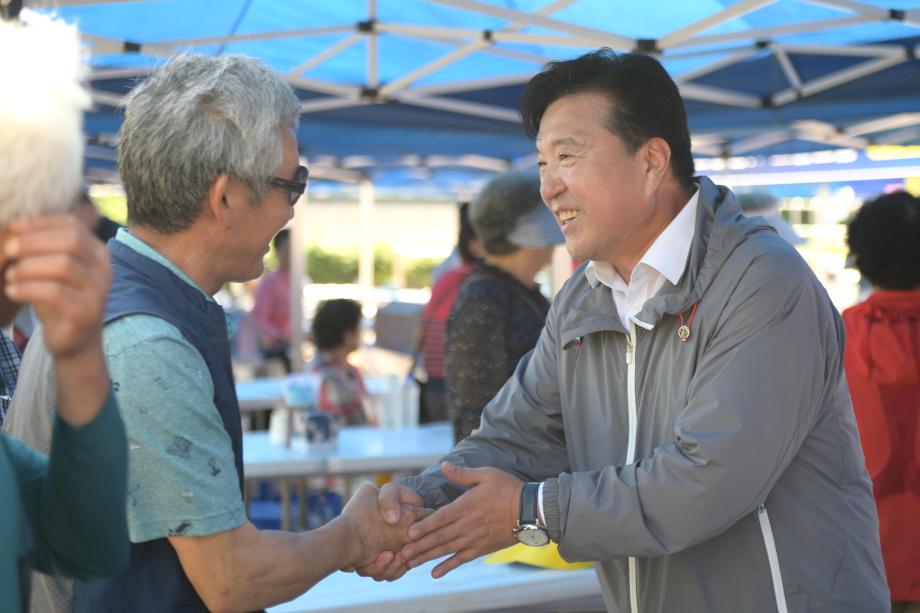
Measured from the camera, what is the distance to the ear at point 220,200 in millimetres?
1912

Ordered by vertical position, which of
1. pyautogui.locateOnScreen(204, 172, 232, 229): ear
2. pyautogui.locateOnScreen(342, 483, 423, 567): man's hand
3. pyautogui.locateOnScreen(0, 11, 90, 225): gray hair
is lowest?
pyautogui.locateOnScreen(342, 483, 423, 567): man's hand

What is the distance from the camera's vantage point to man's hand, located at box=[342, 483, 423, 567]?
2314mm

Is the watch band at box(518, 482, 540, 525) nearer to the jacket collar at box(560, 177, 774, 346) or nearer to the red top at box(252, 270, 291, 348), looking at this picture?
the jacket collar at box(560, 177, 774, 346)

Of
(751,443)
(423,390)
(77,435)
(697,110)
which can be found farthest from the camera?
(697,110)

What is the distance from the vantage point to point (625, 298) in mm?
2389

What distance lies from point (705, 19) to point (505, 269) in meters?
2.47

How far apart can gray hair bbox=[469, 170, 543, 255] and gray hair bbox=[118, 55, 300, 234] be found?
229cm

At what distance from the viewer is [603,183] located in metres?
2.36

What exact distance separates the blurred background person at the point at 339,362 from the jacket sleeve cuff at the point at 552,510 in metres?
3.84

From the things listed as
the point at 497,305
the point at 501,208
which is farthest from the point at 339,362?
the point at 497,305

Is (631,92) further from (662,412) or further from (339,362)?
(339,362)

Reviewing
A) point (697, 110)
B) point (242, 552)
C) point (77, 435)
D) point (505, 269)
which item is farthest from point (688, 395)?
point (697, 110)

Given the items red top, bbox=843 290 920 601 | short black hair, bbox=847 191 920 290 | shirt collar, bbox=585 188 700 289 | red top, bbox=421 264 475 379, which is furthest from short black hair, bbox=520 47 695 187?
red top, bbox=421 264 475 379

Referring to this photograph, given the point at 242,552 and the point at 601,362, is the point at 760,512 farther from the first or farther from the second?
the point at 242,552
